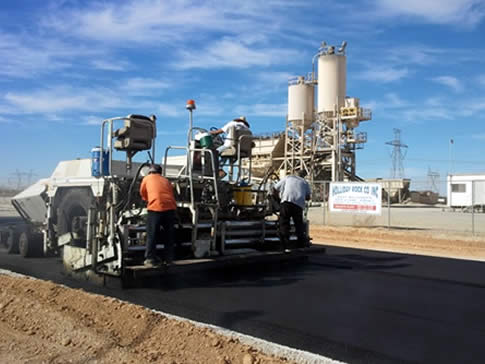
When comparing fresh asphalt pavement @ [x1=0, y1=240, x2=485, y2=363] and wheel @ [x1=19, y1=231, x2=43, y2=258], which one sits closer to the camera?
fresh asphalt pavement @ [x1=0, y1=240, x2=485, y2=363]

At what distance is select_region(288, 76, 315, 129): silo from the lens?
42406 mm

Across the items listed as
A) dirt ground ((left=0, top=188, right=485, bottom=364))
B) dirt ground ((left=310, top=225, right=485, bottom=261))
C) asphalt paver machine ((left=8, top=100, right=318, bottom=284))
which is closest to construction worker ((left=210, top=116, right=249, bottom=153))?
asphalt paver machine ((left=8, top=100, right=318, bottom=284))

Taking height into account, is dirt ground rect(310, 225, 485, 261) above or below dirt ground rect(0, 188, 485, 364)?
below

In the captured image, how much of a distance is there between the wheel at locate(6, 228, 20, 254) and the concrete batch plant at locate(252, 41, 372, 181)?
29.2 m

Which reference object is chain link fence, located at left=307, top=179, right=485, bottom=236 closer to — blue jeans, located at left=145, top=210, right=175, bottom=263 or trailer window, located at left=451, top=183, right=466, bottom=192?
trailer window, located at left=451, top=183, right=466, bottom=192

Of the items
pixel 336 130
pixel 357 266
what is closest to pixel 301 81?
pixel 336 130

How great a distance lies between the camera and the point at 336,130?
39.3 m

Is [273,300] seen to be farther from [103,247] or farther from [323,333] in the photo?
[103,247]

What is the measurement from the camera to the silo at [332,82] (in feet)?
→ 132

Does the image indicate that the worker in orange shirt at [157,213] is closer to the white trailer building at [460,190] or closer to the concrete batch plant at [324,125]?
the white trailer building at [460,190]

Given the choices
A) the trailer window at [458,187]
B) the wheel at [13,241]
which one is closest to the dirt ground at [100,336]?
the wheel at [13,241]

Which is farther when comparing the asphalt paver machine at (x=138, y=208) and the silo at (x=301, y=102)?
the silo at (x=301, y=102)

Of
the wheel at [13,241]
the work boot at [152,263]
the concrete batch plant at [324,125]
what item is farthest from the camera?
the concrete batch plant at [324,125]

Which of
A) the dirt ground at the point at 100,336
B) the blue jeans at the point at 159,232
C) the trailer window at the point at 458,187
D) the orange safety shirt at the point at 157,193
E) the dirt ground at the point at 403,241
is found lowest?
the dirt ground at the point at 403,241
